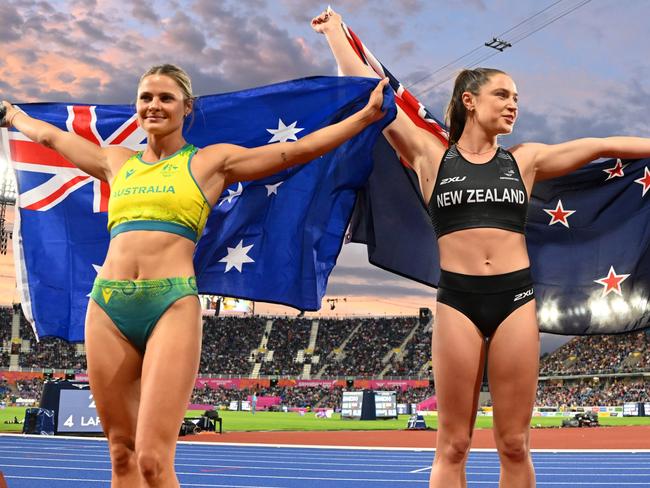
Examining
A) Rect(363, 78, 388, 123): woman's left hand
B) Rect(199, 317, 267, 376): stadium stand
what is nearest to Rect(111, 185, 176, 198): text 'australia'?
Rect(363, 78, 388, 123): woman's left hand

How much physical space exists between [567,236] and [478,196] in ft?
7.72

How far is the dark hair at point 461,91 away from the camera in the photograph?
391cm

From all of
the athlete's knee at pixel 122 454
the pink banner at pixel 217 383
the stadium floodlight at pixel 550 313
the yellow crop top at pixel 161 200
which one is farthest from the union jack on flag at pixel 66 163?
the pink banner at pixel 217 383

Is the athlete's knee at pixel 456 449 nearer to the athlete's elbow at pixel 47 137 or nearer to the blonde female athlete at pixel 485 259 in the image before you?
the blonde female athlete at pixel 485 259

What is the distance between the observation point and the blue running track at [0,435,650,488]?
27.7 ft

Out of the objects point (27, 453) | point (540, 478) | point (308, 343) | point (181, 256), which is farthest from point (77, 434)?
point (308, 343)

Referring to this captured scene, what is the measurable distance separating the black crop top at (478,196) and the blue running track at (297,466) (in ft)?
16.6

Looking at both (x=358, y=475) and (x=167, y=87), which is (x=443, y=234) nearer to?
(x=167, y=87)

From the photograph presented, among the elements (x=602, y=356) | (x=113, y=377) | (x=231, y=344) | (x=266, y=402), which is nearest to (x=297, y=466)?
(x=113, y=377)

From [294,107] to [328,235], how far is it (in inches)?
38.3

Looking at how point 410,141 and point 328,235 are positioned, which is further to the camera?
point 328,235

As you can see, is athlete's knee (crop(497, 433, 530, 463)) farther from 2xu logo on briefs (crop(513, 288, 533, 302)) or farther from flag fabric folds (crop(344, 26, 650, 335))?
flag fabric folds (crop(344, 26, 650, 335))

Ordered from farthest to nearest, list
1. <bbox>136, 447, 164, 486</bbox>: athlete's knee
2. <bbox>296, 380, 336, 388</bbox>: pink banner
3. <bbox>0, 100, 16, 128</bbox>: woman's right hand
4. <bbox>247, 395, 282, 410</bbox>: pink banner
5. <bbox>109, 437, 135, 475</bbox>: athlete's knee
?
1. <bbox>296, 380, 336, 388</bbox>: pink banner
2. <bbox>247, 395, 282, 410</bbox>: pink banner
3. <bbox>0, 100, 16, 128</bbox>: woman's right hand
4. <bbox>109, 437, 135, 475</bbox>: athlete's knee
5. <bbox>136, 447, 164, 486</bbox>: athlete's knee

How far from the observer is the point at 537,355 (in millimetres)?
3574
